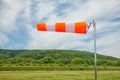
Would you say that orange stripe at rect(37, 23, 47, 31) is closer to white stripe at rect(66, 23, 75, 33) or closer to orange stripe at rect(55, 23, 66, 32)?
orange stripe at rect(55, 23, 66, 32)

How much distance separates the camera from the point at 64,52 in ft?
628

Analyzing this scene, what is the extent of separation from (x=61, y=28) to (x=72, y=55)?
17096 centimetres

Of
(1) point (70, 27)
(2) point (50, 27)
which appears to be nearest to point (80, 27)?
(1) point (70, 27)

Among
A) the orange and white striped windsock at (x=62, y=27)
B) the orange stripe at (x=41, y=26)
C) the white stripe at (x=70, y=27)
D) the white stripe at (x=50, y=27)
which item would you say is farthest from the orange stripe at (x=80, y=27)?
the orange stripe at (x=41, y=26)

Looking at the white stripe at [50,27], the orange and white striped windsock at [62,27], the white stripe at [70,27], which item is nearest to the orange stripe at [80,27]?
the orange and white striped windsock at [62,27]

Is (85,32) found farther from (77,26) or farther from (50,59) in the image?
(50,59)

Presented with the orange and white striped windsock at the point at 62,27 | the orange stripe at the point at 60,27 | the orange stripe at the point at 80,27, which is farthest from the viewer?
the orange stripe at the point at 60,27

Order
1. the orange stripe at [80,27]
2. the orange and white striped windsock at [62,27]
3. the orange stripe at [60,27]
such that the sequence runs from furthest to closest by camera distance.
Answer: the orange stripe at [60,27]
the orange and white striped windsock at [62,27]
the orange stripe at [80,27]

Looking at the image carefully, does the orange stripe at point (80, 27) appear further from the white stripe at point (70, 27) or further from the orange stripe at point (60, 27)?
the orange stripe at point (60, 27)

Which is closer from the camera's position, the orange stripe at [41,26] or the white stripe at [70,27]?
the white stripe at [70,27]

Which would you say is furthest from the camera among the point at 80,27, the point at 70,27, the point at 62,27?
the point at 62,27

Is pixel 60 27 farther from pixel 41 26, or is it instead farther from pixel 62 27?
pixel 41 26

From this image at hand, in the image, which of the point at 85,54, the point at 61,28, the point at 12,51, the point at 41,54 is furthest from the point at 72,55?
the point at 61,28

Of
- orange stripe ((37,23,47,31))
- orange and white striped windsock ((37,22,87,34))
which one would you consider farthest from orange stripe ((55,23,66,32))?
orange stripe ((37,23,47,31))
